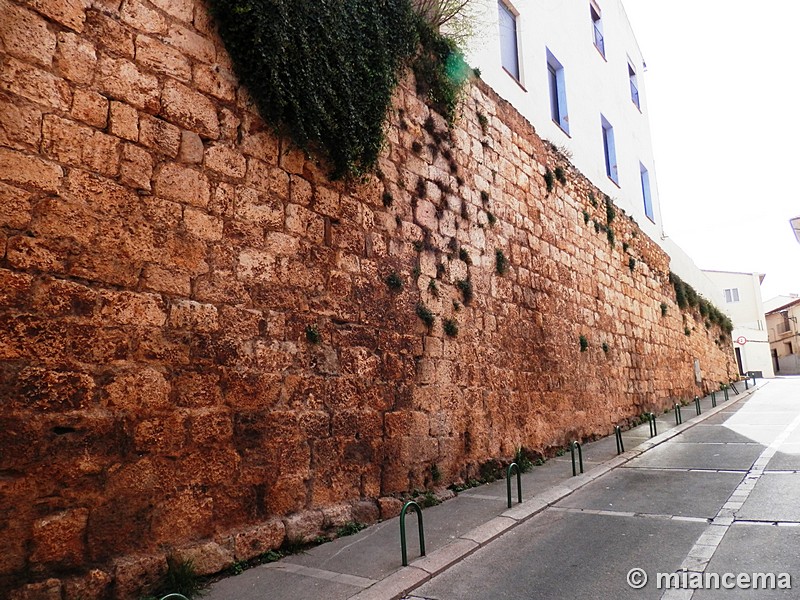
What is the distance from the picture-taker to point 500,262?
794 centimetres

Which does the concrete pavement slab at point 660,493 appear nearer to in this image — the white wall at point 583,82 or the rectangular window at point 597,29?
the white wall at point 583,82

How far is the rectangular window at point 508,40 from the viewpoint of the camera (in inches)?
385

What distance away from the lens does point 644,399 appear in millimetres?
12477

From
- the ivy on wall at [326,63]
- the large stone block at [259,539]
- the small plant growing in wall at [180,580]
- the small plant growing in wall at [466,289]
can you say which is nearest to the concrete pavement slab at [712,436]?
the small plant growing in wall at [466,289]

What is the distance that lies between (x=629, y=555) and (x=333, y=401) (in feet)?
8.90

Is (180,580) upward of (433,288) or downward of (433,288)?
downward

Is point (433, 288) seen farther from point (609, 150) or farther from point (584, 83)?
point (609, 150)

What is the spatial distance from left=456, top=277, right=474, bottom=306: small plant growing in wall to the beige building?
47050 millimetres

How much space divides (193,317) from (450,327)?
3.39 metres

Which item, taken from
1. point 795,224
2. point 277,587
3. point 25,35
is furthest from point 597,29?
point 277,587

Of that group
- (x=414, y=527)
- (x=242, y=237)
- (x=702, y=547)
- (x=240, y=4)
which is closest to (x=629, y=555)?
(x=702, y=547)

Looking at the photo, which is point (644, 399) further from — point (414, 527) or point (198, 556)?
point (198, 556)

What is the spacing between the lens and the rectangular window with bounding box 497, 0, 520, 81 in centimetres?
979

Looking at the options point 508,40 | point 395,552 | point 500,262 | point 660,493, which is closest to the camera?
point 395,552
